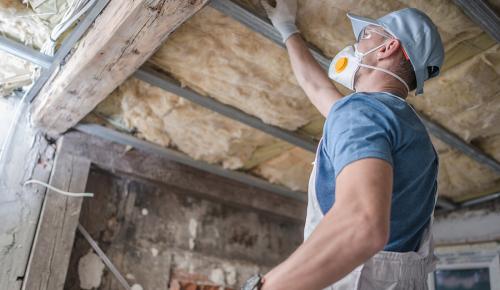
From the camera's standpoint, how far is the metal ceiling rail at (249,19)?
1288mm

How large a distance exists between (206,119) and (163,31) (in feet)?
2.48

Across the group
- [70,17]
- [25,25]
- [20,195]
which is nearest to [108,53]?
[70,17]

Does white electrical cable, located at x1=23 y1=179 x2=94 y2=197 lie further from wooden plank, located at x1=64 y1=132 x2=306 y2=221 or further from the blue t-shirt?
the blue t-shirt

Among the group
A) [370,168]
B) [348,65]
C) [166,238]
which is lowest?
[370,168]

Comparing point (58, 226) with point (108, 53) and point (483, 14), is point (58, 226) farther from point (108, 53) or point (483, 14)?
point (483, 14)

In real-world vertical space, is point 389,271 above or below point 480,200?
below

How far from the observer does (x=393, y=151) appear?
87 centimetres

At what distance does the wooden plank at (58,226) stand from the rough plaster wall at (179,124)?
0.97 ft

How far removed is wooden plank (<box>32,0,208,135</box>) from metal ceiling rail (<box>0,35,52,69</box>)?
0.24ft

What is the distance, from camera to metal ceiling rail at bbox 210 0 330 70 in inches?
50.7

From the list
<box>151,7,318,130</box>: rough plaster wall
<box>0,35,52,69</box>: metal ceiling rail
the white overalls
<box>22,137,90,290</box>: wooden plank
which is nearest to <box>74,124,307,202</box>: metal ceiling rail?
<box>22,137,90,290</box>: wooden plank

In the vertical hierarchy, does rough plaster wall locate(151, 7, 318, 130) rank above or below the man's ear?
above

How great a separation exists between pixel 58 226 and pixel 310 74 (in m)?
→ 1.33

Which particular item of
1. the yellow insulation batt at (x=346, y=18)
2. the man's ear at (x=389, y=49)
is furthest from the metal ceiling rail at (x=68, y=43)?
the man's ear at (x=389, y=49)
